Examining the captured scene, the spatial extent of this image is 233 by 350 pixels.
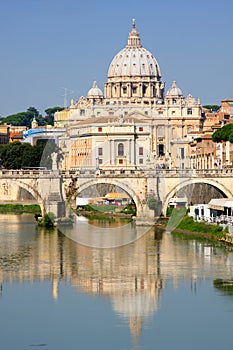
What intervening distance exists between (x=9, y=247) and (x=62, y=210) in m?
9.75

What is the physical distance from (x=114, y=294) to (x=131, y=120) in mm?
66199

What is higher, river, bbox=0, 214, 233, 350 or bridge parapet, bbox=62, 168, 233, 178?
bridge parapet, bbox=62, 168, 233, 178

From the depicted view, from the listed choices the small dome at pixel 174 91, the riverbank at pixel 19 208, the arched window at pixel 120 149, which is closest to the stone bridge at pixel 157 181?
the riverbank at pixel 19 208

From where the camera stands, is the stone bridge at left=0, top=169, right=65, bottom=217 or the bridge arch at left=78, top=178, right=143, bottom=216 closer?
the stone bridge at left=0, top=169, right=65, bottom=217

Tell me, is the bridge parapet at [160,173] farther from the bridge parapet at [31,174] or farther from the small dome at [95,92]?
the small dome at [95,92]

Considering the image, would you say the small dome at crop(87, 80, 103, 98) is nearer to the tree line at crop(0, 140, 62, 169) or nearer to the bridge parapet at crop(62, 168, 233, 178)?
the tree line at crop(0, 140, 62, 169)

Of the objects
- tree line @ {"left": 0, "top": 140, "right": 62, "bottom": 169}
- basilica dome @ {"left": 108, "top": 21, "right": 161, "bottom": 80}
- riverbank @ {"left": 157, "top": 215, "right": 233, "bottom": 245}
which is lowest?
riverbank @ {"left": 157, "top": 215, "right": 233, "bottom": 245}

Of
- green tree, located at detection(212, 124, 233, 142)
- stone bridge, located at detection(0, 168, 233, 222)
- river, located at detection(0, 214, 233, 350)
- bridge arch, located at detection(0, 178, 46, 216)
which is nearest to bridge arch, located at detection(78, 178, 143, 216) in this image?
stone bridge, located at detection(0, 168, 233, 222)

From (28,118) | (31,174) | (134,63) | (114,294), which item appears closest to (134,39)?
(134,63)

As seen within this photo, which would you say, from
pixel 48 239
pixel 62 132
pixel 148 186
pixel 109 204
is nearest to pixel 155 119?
pixel 62 132

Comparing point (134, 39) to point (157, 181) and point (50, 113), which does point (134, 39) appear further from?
point (157, 181)

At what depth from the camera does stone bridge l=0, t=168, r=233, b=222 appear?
5059 cm

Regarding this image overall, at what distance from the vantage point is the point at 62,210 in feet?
167

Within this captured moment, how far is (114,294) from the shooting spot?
31609 millimetres
